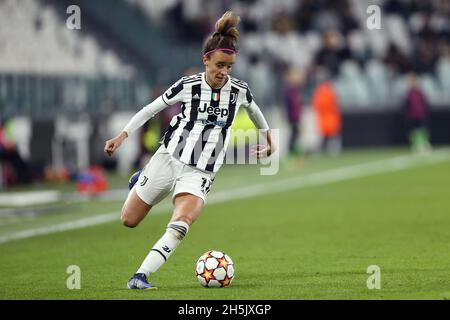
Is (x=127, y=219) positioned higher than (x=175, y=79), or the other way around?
(x=175, y=79)

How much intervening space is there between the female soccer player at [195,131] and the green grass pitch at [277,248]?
75 centimetres

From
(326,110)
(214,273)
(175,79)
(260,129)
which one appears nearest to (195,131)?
(260,129)

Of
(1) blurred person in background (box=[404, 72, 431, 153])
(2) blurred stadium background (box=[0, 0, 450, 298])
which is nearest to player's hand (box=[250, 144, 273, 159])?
(2) blurred stadium background (box=[0, 0, 450, 298])

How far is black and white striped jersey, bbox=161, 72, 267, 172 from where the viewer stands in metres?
9.80

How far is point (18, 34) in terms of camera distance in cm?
2372

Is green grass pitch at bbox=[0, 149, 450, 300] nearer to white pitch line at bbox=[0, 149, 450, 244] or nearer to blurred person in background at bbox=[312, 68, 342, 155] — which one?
white pitch line at bbox=[0, 149, 450, 244]

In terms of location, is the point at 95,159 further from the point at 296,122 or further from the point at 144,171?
the point at 144,171

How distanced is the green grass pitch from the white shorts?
30.4 inches

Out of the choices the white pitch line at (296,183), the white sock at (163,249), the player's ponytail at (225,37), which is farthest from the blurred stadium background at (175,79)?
the player's ponytail at (225,37)

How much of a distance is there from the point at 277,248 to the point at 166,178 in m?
3.02

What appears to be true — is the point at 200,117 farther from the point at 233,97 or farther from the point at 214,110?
the point at 233,97

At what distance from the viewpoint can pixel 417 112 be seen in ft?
101
